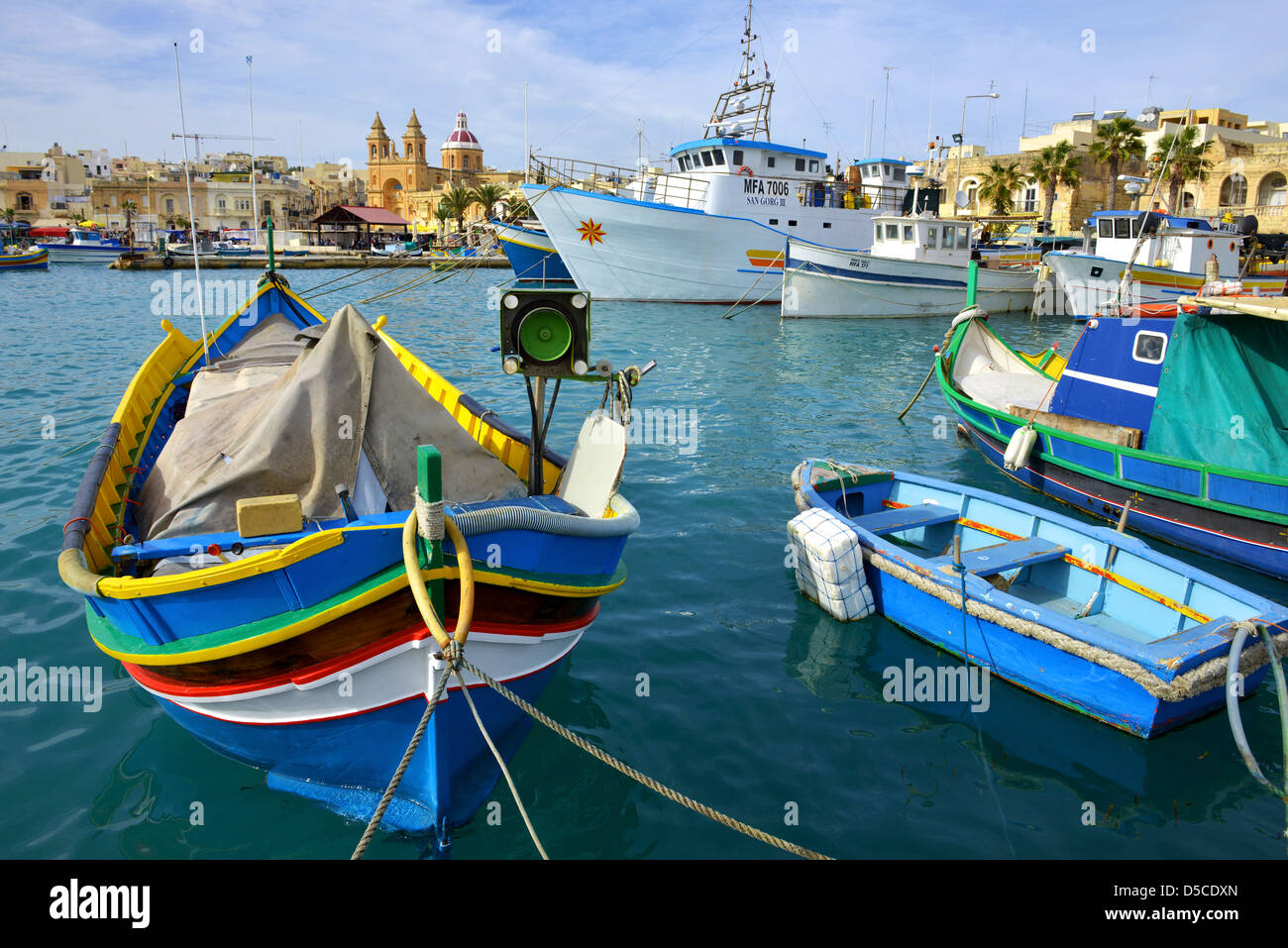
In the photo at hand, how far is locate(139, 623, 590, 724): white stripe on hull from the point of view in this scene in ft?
14.9

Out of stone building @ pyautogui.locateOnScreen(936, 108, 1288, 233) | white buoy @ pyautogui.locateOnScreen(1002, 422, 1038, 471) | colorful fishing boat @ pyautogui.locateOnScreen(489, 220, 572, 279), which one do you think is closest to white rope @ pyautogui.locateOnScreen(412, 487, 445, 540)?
white buoy @ pyautogui.locateOnScreen(1002, 422, 1038, 471)

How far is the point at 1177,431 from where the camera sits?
9945 millimetres

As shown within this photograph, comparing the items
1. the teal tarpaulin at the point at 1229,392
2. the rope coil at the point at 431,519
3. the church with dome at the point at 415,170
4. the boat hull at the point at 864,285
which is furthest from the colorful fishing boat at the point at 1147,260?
the church with dome at the point at 415,170

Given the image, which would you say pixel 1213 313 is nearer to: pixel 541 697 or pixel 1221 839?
pixel 1221 839

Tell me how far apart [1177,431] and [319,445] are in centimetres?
987

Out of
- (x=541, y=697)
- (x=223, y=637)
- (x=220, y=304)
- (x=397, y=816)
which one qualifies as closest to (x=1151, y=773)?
(x=541, y=697)

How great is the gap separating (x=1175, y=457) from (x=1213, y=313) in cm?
180

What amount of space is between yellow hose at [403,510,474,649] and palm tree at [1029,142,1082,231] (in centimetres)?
5991

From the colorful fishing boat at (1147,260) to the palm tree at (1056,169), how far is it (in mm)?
24231

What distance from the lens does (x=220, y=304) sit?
3556 centimetres

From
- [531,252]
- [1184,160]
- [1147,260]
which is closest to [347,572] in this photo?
[1147,260]

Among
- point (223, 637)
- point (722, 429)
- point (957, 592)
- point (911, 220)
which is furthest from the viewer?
A: point (911, 220)

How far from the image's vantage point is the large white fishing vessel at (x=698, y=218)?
107 feet

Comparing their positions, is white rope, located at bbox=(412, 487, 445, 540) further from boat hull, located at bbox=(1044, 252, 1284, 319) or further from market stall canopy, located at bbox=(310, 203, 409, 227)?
market stall canopy, located at bbox=(310, 203, 409, 227)
